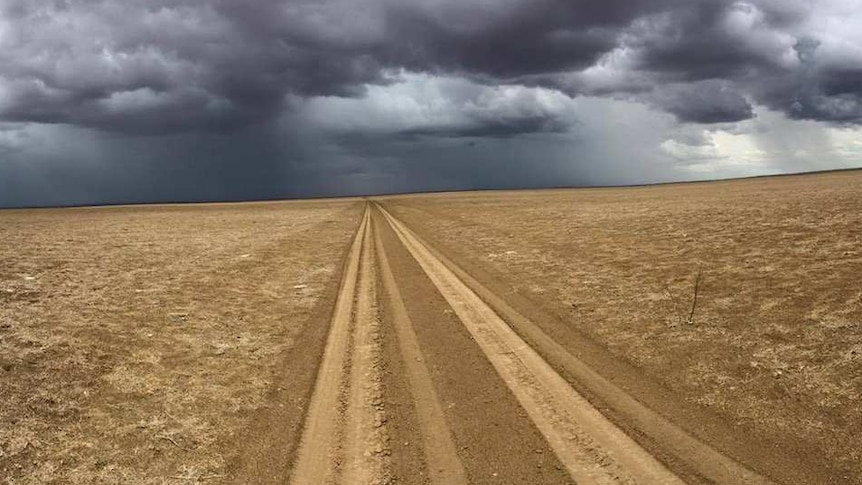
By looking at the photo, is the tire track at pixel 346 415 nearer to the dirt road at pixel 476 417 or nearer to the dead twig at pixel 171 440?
the dirt road at pixel 476 417

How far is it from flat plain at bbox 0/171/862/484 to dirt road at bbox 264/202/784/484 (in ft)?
0.13

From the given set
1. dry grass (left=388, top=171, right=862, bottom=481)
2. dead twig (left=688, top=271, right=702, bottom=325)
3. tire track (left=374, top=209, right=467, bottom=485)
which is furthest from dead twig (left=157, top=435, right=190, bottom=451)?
dead twig (left=688, top=271, right=702, bottom=325)

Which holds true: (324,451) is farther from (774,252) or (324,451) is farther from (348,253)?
(348,253)

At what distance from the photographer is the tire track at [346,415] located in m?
7.54

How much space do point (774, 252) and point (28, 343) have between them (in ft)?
71.1

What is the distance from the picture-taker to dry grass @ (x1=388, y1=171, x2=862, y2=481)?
31.2ft

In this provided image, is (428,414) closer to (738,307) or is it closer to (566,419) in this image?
(566,419)

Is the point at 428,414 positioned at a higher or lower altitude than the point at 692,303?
lower

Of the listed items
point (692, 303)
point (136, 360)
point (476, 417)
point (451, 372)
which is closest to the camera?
point (476, 417)

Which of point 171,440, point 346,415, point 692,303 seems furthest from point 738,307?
point 171,440

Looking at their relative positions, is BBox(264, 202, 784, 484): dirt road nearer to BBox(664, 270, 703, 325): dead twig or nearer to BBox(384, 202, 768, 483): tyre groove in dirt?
BBox(384, 202, 768, 483): tyre groove in dirt

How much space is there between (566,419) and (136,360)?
8.81 metres

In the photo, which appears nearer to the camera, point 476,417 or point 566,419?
point 566,419

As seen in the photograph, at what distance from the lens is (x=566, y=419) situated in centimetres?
888
